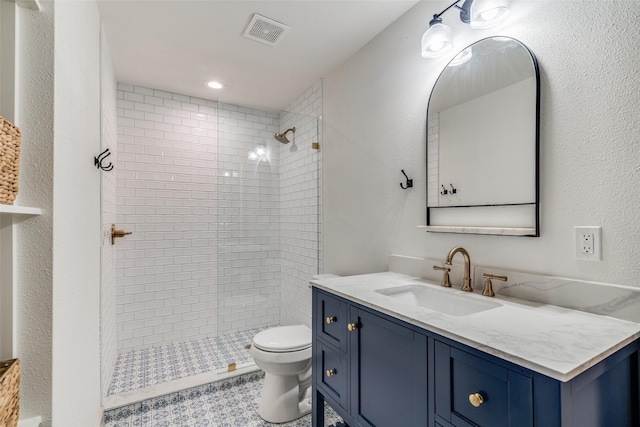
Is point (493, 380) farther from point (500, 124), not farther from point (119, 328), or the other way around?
point (119, 328)

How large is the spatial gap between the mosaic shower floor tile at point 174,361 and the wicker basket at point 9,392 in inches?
63.1

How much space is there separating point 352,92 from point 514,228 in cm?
153

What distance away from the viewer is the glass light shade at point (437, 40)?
4.89ft

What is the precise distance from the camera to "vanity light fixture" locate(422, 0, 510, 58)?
4.33ft

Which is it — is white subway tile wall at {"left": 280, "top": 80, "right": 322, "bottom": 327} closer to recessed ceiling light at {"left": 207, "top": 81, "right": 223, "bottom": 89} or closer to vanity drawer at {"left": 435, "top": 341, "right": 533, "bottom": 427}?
recessed ceiling light at {"left": 207, "top": 81, "right": 223, "bottom": 89}

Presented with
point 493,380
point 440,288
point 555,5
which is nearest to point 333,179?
point 440,288

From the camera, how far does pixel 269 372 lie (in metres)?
1.96

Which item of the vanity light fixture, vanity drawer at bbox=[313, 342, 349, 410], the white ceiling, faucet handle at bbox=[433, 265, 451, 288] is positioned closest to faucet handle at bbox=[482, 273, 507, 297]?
faucet handle at bbox=[433, 265, 451, 288]

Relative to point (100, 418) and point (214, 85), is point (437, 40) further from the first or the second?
point (100, 418)

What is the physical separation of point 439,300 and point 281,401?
1185mm

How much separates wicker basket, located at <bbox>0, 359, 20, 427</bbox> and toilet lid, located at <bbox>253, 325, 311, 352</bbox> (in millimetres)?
1246

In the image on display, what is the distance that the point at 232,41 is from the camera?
214cm

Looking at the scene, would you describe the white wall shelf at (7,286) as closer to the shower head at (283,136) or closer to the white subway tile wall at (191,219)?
the white subway tile wall at (191,219)

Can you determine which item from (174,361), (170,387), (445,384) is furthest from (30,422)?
(174,361)
